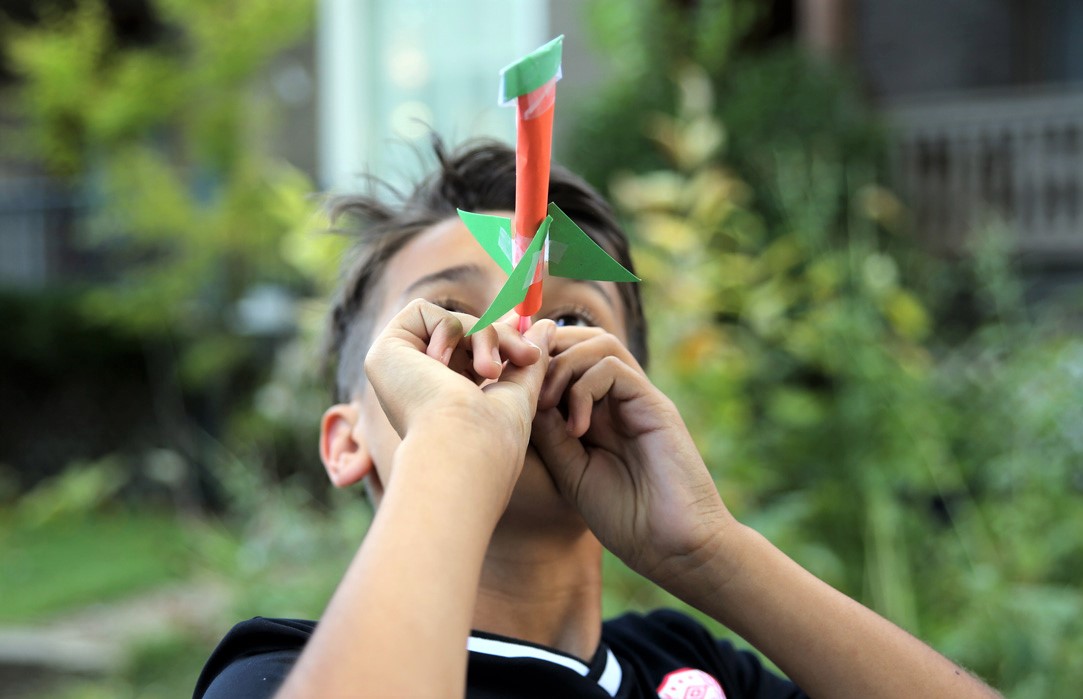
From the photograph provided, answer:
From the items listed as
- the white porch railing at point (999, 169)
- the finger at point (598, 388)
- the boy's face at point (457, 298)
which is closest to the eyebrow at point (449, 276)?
the boy's face at point (457, 298)

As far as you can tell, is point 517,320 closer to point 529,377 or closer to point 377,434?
point 529,377

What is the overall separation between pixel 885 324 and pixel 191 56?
5.75 meters

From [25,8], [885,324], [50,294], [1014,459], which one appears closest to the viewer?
[1014,459]

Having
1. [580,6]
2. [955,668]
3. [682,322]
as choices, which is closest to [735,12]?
[580,6]

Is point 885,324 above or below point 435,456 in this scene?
below

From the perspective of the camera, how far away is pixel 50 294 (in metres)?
8.25

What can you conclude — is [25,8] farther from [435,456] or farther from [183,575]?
[435,456]

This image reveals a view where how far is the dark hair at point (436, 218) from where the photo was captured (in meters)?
1.61

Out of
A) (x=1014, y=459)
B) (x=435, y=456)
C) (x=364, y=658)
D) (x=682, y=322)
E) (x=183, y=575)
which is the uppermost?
(x=435, y=456)

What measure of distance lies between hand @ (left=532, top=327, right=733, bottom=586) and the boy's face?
5 cm

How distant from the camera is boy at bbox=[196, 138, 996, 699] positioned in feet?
2.97

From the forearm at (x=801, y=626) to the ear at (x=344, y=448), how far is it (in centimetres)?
48

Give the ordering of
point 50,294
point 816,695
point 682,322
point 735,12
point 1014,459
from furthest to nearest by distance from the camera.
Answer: point 50,294 → point 735,12 → point 682,322 → point 1014,459 → point 816,695

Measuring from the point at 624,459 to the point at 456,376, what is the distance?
0.39 m
